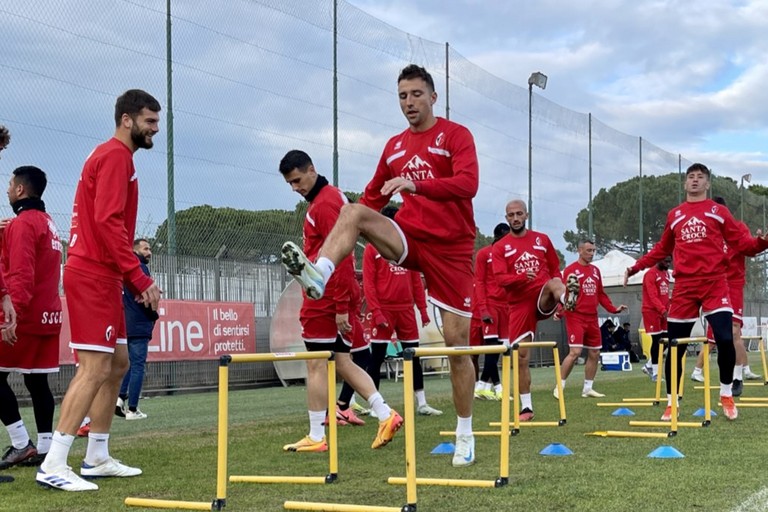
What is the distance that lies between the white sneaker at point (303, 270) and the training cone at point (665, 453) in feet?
9.12

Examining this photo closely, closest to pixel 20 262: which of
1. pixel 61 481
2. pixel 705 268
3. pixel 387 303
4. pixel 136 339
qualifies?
pixel 61 481

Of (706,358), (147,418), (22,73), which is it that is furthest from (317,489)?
(22,73)

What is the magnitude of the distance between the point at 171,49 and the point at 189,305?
15.0 ft

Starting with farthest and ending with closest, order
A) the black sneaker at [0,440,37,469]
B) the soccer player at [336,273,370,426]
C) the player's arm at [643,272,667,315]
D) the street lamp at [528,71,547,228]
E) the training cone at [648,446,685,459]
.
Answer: the street lamp at [528,71,547,228]
the player's arm at [643,272,667,315]
the soccer player at [336,273,370,426]
the black sneaker at [0,440,37,469]
the training cone at [648,446,685,459]

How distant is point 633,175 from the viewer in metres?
33.8

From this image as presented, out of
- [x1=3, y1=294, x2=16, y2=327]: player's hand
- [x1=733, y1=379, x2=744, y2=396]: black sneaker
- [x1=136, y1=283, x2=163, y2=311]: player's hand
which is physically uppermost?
[x1=136, y1=283, x2=163, y2=311]: player's hand

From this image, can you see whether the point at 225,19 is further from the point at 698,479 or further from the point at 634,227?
the point at 634,227

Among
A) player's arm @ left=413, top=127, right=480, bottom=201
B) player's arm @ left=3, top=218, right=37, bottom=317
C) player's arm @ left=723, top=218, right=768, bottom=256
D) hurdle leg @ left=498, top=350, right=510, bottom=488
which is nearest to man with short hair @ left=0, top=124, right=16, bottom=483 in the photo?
player's arm @ left=3, top=218, right=37, bottom=317

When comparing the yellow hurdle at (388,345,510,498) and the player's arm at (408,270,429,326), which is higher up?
the player's arm at (408,270,429,326)

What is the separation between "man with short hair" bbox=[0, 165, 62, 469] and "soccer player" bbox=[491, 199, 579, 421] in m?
4.84

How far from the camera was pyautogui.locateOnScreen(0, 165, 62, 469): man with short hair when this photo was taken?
651cm

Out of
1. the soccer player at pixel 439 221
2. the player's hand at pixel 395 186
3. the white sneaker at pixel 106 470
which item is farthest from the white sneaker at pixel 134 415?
the player's hand at pixel 395 186

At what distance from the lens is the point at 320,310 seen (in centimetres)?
746

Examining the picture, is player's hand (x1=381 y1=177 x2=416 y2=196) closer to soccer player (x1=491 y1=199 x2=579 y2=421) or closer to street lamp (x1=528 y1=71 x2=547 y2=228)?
soccer player (x1=491 y1=199 x2=579 y2=421)
